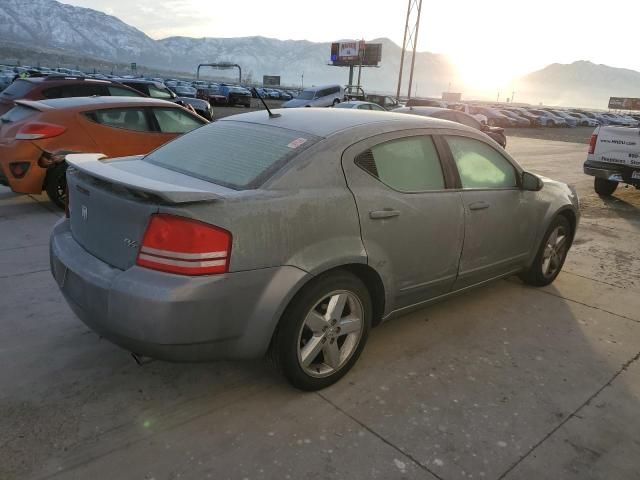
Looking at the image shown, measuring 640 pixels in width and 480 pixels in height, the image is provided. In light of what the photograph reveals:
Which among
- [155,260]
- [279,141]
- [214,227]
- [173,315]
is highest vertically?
[279,141]

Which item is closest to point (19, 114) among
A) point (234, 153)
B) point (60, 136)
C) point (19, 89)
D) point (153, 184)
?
point (60, 136)

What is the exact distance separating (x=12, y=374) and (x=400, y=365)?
2336mm

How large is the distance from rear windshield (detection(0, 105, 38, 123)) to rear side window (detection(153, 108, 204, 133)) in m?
1.54

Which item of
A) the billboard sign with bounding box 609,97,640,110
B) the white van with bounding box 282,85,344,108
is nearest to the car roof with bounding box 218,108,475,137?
the white van with bounding box 282,85,344,108

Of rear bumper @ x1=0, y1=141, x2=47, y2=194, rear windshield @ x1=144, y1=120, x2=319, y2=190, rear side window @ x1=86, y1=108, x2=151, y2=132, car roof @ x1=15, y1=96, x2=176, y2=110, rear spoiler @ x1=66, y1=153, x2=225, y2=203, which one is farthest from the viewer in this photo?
rear side window @ x1=86, y1=108, x2=151, y2=132

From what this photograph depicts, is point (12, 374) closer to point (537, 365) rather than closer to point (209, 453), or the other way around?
point (209, 453)

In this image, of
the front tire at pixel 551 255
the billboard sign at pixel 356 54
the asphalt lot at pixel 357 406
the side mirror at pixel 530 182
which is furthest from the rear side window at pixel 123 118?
the billboard sign at pixel 356 54

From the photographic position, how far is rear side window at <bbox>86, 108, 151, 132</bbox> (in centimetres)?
672

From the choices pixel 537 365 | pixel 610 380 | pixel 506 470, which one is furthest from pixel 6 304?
pixel 610 380

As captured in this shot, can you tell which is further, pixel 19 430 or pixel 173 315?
pixel 19 430

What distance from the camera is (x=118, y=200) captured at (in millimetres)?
2564

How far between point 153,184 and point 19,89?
8308mm

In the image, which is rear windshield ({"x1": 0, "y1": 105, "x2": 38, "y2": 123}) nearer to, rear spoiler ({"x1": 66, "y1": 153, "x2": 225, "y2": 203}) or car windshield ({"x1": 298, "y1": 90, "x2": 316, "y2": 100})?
rear spoiler ({"x1": 66, "y1": 153, "x2": 225, "y2": 203})

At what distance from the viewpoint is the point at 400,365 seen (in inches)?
131
